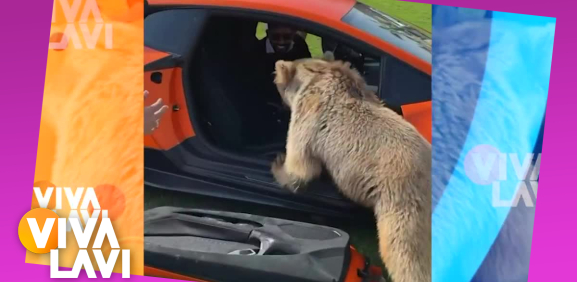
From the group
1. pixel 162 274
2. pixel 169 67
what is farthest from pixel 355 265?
pixel 169 67

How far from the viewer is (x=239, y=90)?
7.79ft

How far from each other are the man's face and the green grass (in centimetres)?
4

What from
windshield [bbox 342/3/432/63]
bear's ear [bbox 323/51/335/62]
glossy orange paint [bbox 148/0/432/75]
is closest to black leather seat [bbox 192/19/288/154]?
glossy orange paint [bbox 148/0/432/75]

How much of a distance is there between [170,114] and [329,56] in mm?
721

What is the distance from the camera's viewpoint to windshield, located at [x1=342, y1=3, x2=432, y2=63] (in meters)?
2.35

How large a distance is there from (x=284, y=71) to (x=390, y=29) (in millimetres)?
499

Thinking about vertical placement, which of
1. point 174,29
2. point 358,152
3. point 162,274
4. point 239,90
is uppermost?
point 174,29

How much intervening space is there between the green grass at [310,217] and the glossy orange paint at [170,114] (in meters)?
0.22

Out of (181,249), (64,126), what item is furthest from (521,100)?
(64,126)

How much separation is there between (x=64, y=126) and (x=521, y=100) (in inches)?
82.7

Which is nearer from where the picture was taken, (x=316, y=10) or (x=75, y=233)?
(x=316, y=10)

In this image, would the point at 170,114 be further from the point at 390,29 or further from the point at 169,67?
the point at 390,29

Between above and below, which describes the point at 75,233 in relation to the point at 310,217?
below

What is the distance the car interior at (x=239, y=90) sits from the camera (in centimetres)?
233
